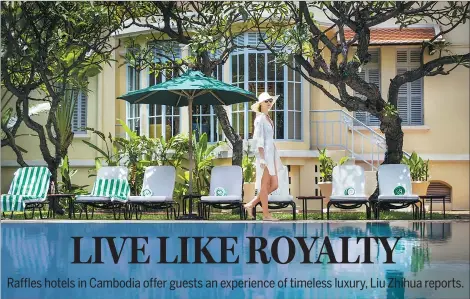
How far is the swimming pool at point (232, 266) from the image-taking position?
7.90 metres

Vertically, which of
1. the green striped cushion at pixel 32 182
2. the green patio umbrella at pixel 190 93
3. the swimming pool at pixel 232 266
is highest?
the green patio umbrella at pixel 190 93

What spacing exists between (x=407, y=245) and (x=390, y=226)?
3055mm

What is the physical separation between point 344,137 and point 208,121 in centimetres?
341

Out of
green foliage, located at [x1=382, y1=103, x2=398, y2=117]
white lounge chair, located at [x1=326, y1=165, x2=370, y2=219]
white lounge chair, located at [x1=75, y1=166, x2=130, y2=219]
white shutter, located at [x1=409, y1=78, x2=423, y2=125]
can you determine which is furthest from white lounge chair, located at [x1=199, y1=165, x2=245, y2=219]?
white shutter, located at [x1=409, y1=78, x2=423, y2=125]

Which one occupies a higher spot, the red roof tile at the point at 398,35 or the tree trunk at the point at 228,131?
the red roof tile at the point at 398,35

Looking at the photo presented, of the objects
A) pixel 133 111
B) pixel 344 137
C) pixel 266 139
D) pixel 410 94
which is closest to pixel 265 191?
pixel 266 139

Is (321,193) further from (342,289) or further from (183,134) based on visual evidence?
(342,289)

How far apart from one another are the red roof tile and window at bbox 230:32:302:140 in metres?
2.20

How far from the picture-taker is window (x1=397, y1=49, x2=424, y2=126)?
23.0 metres

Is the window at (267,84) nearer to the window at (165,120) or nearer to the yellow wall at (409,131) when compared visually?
→ the yellow wall at (409,131)

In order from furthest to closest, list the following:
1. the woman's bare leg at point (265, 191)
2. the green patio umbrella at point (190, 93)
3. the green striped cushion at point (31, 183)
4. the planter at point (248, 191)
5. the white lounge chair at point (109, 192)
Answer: the planter at point (248, 191) → the green striped cushion at point (31, 183) → the white lounge chair at point (109, 192) → the green patio umbrella at point (190, 93) → the woman's bare leg at point (265, 191)

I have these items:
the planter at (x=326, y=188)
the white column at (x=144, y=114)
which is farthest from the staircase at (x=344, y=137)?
the white column at (x=144, y=114)

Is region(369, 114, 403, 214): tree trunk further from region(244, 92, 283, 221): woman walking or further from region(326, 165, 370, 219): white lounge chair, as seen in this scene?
region(244, 92, 283, 221): woman walking

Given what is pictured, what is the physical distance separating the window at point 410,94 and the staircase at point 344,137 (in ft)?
4.54
